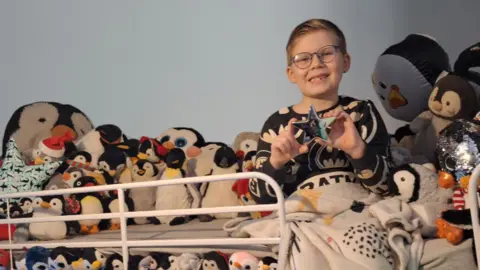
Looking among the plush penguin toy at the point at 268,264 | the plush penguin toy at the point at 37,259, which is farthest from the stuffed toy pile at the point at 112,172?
the plush penguin toy at the point at 268,264

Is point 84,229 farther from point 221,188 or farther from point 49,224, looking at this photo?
point 221,188

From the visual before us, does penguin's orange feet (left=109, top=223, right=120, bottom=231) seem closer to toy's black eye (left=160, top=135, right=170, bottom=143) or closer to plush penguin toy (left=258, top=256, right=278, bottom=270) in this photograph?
toy's black eye (left=160, top=135, right=170, bottom=143)

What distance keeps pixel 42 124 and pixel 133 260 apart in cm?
82

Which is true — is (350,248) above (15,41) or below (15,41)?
below

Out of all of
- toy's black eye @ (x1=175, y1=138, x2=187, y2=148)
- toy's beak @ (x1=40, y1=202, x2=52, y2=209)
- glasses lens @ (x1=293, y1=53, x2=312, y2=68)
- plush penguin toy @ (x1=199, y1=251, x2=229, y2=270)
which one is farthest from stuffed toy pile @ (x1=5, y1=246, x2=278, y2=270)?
toy's black eye @ (x1=175, y1=138, x2=187, y2=148)

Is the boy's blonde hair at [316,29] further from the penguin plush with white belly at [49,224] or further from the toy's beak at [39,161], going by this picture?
the toy's beak at [39,161]

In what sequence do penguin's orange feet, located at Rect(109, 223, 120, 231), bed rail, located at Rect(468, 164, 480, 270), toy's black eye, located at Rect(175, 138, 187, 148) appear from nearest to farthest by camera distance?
bed rail, located at Rect(468, 164, 480, 270) < penguin's orange feet, located at Rect(109, 223, 120, 231) < toy's black eye, located at Rect(175, 138, 187, 148)

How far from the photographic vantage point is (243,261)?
38.1 inches

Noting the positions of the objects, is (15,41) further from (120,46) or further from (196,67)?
(196,67)

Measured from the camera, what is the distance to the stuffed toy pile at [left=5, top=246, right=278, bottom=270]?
3.19 ft

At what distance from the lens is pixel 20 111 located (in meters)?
1.76

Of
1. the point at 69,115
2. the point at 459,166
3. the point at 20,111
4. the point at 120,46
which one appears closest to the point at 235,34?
the point at 120,46

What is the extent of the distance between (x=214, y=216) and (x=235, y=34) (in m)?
0.69

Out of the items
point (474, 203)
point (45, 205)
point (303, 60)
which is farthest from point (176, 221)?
point (474, 203)
